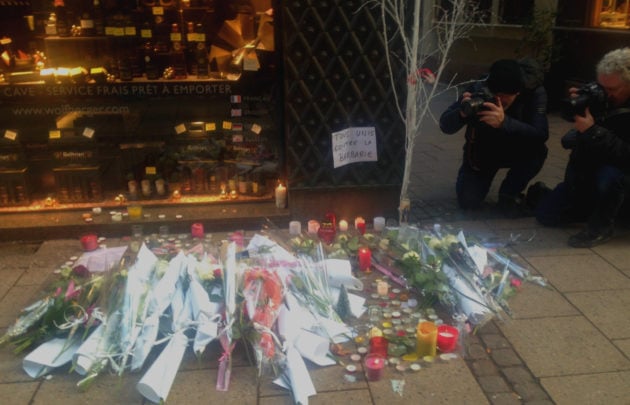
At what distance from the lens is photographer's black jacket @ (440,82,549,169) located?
4520 millimetres

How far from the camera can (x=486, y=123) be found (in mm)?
4582

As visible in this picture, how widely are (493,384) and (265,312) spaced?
4.03ft

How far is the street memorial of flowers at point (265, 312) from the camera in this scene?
2852 millimetres

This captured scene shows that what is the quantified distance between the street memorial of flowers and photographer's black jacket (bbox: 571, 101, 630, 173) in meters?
1.12

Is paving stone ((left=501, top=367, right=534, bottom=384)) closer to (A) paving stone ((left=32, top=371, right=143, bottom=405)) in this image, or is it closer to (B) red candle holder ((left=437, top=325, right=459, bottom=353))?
(B) red candle holder ((left=437, top=325, right=459, bottom=353))

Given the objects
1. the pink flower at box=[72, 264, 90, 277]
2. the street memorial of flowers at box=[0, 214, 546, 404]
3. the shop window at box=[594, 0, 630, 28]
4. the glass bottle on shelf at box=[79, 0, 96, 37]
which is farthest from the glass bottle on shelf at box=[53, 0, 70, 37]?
the shop window at box=[594, 0, 630, 28]

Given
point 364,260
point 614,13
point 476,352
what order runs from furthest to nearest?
1. point 614,13
2. point 364,260
3. point 476,352

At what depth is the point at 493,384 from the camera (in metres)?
2.82

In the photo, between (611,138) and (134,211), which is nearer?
(611,138)

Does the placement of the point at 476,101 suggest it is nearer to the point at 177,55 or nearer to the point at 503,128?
the point at 503,128

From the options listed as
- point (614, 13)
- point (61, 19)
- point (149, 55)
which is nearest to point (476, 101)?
point (149, 55)

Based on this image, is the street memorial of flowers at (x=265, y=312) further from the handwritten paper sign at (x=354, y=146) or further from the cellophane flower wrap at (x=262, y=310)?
the handwritten paper sign at (x=354, y=146)

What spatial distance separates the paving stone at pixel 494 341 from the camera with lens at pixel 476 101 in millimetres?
1857

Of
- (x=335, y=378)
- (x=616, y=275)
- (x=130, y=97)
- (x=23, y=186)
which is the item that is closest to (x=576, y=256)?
(x=616, y=275)
